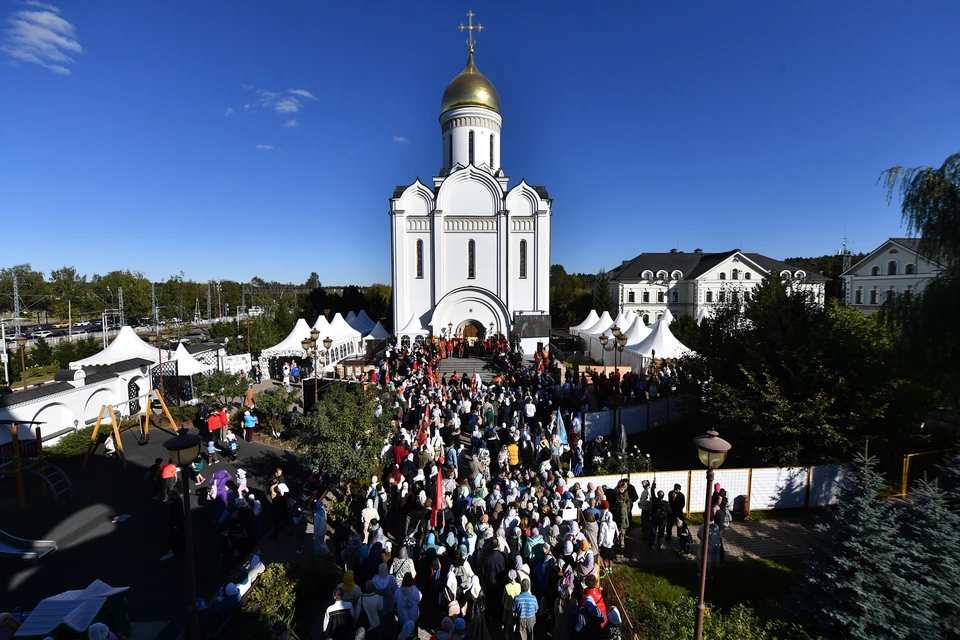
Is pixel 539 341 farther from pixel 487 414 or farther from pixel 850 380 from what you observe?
pixel 850 380

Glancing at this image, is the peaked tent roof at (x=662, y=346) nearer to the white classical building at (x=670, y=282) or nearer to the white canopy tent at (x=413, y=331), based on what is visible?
the white canopy tent at (x=413, y=331)

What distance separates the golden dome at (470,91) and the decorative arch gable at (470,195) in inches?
189

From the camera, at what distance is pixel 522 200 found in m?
29.0

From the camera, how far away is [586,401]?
1504 centimetres

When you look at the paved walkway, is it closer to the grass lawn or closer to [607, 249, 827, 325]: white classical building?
the grass lawn

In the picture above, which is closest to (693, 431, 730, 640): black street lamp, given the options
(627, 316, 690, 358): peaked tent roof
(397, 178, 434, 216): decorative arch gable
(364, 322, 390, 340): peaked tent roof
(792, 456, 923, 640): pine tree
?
(792, 456, 923, 640): pine tree

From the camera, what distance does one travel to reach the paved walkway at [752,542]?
851 cm

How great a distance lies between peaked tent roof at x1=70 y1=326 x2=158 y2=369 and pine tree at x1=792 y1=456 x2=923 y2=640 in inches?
Answer: 897

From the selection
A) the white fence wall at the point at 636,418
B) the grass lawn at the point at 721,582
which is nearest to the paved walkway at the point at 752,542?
the grass lawn at the point at 721,582

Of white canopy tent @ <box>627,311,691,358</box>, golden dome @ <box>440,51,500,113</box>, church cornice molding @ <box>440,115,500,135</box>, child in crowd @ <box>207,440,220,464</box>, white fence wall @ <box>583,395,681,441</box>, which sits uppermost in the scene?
golden dome @ <box>440,51,500,113</box>

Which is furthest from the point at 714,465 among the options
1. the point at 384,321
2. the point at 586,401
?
the point at 384,321

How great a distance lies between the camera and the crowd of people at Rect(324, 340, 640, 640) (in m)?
5.74

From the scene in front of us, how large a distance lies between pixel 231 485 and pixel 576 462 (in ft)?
25.6

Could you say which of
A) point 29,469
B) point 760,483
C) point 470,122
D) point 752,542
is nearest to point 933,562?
point 752,542
